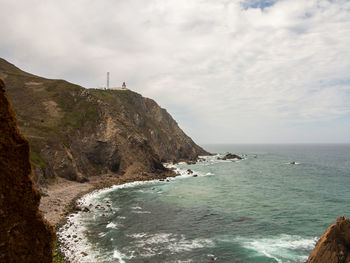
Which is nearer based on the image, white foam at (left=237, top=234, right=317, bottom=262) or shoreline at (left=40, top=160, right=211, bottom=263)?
white foam at (left=237, top=234, right=317, bottom=262)

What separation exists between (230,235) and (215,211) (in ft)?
43.1

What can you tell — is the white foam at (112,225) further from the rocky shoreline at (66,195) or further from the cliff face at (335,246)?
the cliff face at (335,246)

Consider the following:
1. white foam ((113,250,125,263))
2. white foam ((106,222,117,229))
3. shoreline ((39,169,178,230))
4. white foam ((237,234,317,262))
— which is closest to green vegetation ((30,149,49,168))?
shoreline ((39,169,178,230))

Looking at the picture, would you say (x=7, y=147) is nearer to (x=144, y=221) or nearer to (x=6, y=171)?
(x=6, y=171)

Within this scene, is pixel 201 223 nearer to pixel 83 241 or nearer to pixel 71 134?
pixel 83 241

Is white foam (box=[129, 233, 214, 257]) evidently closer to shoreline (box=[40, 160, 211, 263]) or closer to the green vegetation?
shoreline (box=[40, 160, 211, 263])

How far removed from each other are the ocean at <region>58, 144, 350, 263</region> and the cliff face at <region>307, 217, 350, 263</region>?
686 centimetres

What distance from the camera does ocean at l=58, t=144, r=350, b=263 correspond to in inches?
1277

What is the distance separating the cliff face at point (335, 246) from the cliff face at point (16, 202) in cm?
2650

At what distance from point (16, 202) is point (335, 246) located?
29.5 m

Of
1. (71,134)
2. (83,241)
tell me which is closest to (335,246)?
(83,241)

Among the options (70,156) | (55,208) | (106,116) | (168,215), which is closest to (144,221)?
(168,215)

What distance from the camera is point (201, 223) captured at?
147 ft

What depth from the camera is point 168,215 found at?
49875 mm
